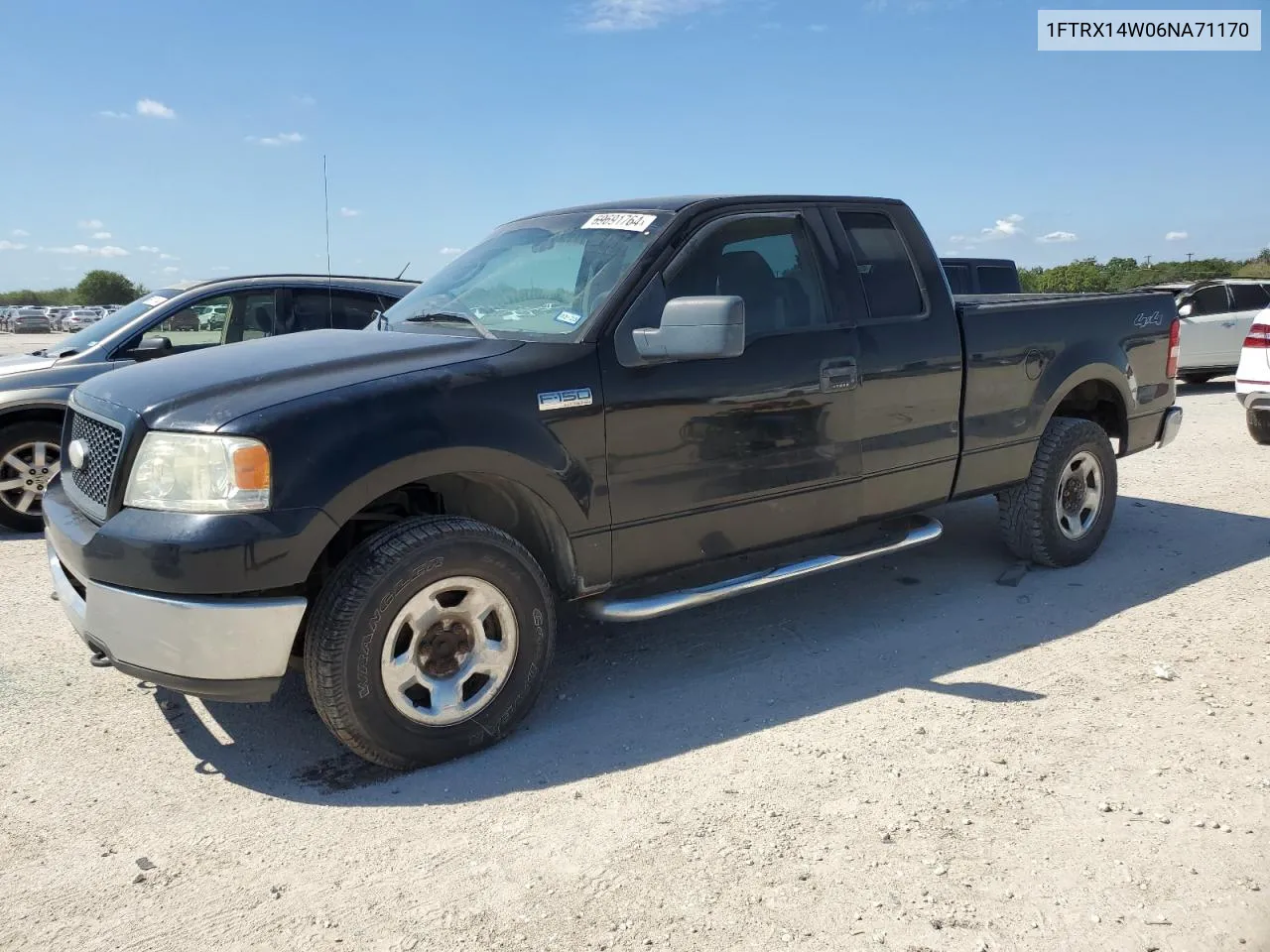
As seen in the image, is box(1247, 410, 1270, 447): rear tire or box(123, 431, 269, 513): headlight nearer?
box(123, 431, 269, 513): headlight

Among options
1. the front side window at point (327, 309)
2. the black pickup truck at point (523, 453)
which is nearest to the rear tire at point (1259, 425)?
the black pickup truck at point (523, 453)

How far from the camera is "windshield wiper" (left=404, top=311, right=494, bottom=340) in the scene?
12.6 feet

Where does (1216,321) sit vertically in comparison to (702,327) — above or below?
above

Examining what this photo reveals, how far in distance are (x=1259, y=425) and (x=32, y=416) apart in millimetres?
10358

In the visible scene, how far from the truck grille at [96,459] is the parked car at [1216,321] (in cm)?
1415

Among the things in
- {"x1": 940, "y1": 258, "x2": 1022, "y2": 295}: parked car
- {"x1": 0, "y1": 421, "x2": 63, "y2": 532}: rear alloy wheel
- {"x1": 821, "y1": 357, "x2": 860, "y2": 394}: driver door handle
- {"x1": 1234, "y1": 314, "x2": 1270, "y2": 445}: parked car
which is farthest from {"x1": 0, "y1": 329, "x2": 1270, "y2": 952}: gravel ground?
{"x1": 940, "y1": 258, "x2": 1022, "y2": 295}: parked car

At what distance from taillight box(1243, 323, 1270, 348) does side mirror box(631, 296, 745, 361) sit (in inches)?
288

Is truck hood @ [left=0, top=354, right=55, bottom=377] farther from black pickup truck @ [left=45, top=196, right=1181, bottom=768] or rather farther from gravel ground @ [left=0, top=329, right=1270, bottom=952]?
black pickup truck @ [left=45, top=196, right=1181, bottom=768]

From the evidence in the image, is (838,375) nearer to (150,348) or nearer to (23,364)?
(150,348)

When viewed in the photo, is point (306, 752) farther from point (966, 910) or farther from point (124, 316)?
point (124, 316)

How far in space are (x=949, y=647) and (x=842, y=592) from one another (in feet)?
2.87

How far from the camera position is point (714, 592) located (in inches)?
152

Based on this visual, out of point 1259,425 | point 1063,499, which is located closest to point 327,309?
point 1063,499

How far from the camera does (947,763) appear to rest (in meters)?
3.30
